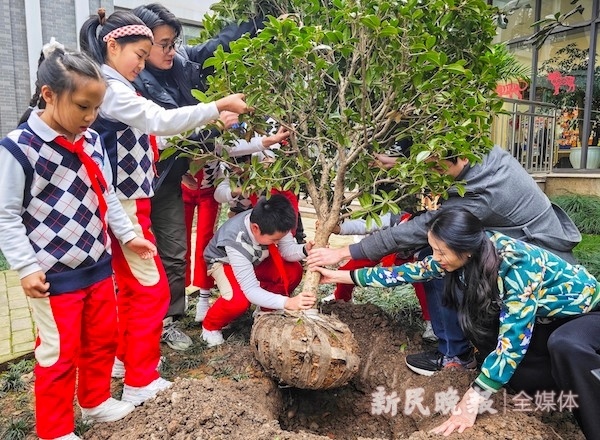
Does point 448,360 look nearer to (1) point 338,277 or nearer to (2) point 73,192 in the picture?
(1) point 338,277

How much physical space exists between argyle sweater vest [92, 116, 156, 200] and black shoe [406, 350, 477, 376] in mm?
1675

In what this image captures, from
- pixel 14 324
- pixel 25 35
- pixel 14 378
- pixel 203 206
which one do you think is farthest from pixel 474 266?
pixel 25 35

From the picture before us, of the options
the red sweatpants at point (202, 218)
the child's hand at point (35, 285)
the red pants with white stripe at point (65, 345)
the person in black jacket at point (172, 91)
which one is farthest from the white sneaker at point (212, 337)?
the child's hand at point (35, 285)

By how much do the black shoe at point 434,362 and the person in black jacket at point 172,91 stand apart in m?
1.39

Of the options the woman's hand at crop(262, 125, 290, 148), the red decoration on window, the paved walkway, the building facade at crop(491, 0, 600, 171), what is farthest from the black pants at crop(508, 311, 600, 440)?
the red decoration on window

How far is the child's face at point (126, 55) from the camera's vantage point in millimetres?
2328

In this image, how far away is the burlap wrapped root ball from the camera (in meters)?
2.33

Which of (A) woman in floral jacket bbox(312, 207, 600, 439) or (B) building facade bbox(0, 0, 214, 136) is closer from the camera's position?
(A) woman in floral jacket bbox(312, 207, 600, 439)

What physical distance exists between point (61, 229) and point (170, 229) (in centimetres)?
119

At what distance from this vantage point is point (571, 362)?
206cm

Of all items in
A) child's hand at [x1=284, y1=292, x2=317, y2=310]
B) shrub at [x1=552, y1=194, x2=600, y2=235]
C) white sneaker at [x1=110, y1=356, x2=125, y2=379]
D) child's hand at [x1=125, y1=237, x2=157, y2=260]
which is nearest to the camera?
child's hand at [x1=125, y1=237, x2=157, y2=260]

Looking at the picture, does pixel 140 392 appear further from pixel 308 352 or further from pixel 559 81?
pixel 559 81

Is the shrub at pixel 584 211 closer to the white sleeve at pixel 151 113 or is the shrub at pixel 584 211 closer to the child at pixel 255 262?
the child at pixel 255 262

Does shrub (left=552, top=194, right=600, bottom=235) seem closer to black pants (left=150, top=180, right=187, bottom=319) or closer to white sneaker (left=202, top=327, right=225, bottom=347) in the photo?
white sneaker (left=202, top=327, right=225, bottom=347)
